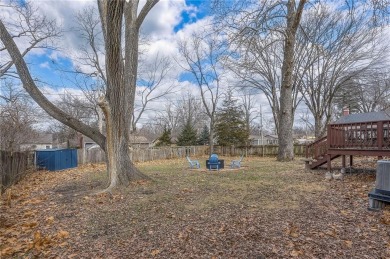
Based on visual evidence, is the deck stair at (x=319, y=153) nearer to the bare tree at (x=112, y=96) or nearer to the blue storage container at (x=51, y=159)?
the bare tree at (x=112, y=96)

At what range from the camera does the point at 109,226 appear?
4.32 meters

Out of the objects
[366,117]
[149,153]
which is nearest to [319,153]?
[366,117]

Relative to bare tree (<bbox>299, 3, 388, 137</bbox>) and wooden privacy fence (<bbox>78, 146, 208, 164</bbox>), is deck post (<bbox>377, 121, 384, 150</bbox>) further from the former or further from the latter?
wooden privacy fence (<bbox>78, 146, 208, 164</bbox>)

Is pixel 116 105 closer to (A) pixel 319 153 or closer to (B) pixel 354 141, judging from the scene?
(B) pixel 354 141

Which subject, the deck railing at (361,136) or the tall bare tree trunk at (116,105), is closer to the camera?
the tall bare tree trunk at (116,105)

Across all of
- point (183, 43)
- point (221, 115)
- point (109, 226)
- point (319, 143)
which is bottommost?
point (109, 226)

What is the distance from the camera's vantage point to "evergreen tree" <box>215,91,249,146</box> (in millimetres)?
27469

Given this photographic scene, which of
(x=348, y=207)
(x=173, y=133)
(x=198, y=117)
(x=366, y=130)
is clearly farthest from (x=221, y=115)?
(x=348, y=207)

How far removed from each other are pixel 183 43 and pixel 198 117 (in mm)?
17811

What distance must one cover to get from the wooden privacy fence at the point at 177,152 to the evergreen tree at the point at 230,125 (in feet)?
3.61

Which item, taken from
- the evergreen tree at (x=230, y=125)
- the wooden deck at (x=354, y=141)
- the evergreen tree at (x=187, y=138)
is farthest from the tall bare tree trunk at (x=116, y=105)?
the evergreen tree at (x=187, y=138)

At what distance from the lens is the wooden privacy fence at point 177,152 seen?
18.0 metres

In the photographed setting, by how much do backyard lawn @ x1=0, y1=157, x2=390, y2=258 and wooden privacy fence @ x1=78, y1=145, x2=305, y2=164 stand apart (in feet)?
37.1

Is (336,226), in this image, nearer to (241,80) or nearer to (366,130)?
(366,130)
